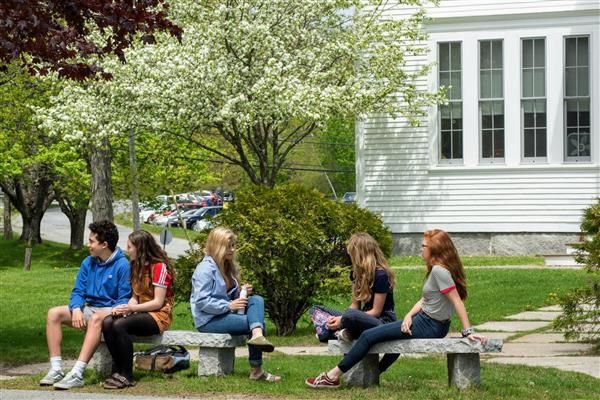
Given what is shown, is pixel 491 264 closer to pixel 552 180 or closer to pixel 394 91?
pixel 552 180

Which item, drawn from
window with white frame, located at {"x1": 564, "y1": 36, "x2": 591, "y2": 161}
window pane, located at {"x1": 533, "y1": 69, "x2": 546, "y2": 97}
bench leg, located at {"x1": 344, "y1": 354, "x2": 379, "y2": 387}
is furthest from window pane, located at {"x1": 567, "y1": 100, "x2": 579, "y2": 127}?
bench leg, located at {"x1": 344, "y1": 354, "x2": 379, "y2": 387}

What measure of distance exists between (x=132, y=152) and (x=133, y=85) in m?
6.92

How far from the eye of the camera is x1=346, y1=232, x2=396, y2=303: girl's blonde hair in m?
10.9

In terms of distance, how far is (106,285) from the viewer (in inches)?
451

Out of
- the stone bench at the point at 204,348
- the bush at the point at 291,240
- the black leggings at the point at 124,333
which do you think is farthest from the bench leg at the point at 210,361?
the bush at the point at 291,240

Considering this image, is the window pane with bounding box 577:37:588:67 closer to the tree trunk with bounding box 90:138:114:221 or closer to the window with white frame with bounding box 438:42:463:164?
the window with white frame with bounding box 438:42:463:164

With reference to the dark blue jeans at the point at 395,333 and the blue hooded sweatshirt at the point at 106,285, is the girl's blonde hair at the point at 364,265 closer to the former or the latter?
the dark blue jeans at the point at 395,333

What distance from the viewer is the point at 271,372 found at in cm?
1190

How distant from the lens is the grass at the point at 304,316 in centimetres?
1559

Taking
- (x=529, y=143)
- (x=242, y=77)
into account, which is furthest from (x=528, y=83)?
(x=242, y=77)

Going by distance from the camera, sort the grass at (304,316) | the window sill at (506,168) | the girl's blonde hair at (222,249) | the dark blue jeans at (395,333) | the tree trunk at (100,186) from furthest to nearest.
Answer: the tree trunk at (100,186), the window sill at (506,168), the grass at (304,316), the girl's blonde hair at (222,249), the dark blue jeans at (395,333)

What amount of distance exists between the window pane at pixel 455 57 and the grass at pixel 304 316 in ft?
21.8

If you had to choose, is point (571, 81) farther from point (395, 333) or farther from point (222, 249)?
point (395, 333)

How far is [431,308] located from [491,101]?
21105 millimetres
